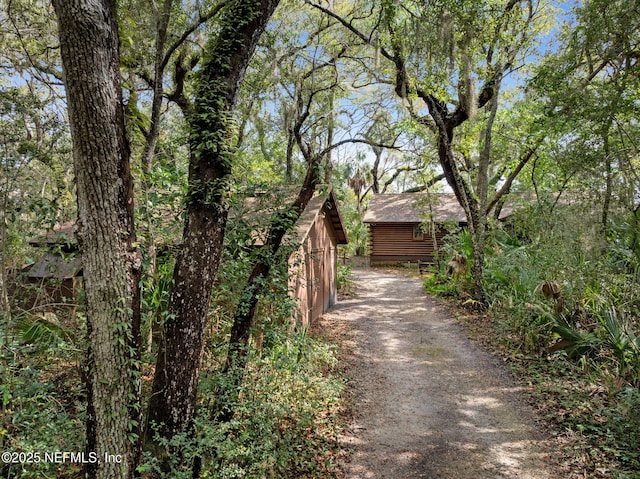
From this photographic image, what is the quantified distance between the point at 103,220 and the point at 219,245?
118 centimetres

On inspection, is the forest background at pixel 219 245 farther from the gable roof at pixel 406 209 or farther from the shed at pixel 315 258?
the gable roof at pixel 406 209

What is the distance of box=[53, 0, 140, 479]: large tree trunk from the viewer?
2.68 meters

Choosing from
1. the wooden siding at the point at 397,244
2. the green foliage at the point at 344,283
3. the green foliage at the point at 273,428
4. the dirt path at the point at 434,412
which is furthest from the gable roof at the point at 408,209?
the green foliage at the point at 273,428

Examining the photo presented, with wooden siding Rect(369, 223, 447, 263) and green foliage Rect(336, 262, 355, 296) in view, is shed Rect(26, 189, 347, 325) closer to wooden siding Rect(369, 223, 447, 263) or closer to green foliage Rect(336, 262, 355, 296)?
green foliage Rect(336, 262, 355, 296)

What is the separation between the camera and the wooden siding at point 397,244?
25.0m

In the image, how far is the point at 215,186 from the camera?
3.62 m

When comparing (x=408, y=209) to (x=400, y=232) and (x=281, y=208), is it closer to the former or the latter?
(x=400, y=232)

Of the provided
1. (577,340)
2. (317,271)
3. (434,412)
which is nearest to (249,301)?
(434,412)

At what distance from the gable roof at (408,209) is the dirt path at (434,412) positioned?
13867mm

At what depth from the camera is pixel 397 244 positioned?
2536 cm

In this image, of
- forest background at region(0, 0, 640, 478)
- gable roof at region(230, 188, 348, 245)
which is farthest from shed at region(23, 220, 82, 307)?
gable roof at region(230, 188, 348, 245)

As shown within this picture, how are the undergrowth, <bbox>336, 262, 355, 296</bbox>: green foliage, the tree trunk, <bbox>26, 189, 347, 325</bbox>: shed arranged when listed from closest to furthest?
the tree trunk < the undergrowth < <bbox>26, 189, 347, 325</bbox>: shed < <bbox>336, 262, 355, 296</bbox>: green foliage

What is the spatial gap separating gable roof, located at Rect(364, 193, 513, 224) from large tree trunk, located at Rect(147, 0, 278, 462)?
65.4ft

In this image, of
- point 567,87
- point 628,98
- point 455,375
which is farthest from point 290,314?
point 628,98
